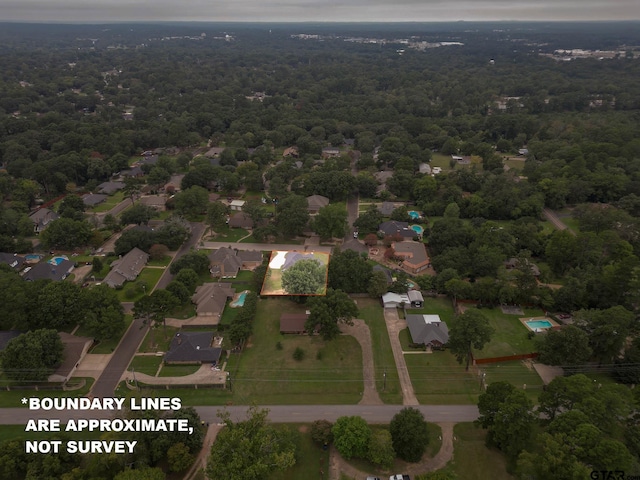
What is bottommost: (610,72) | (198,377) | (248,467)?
(198,377)

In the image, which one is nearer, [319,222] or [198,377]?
[198,377]

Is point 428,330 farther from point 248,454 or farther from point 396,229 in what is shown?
→ point 396,229

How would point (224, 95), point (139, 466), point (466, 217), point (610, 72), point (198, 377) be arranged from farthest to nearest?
point (610, 72), point (224, 95), point (466, 217), point (198, 377), point (139, 466)

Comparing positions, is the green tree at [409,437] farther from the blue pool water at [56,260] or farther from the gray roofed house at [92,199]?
the gray roofed house at [92,199]

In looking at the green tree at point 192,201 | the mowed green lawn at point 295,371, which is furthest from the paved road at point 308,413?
the green tree at point 192,201

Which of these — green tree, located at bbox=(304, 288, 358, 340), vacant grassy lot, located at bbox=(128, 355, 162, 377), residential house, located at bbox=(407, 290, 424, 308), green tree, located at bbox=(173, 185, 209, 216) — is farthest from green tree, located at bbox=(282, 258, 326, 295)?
green tree, located at bbox=(173, 185, 209, 216)

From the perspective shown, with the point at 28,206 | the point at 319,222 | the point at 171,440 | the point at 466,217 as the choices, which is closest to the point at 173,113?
the point at 28,206

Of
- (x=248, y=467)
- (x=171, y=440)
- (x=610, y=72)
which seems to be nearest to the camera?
(x=248, y=467)

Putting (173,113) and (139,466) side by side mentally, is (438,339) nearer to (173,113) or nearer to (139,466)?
(139,466)
